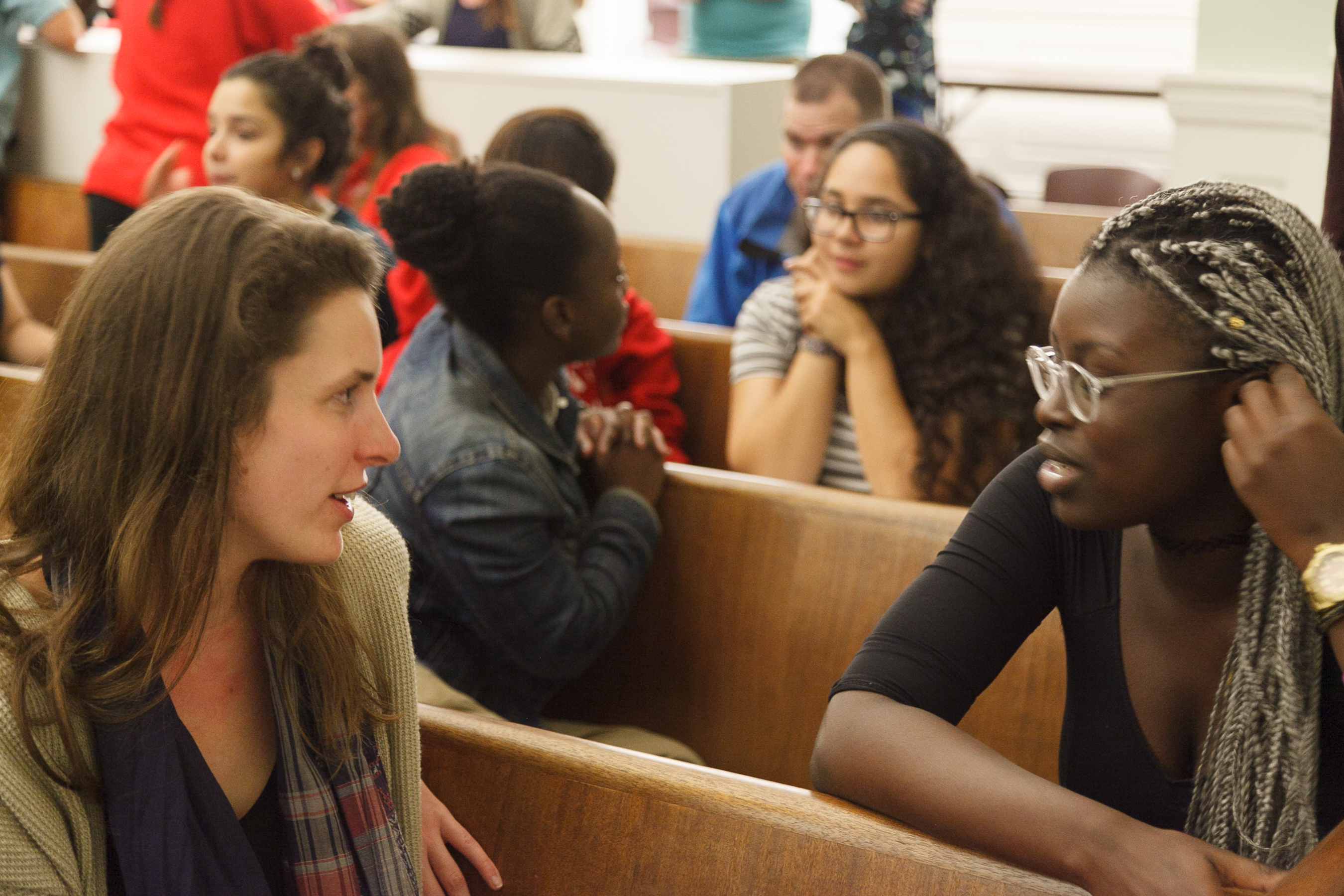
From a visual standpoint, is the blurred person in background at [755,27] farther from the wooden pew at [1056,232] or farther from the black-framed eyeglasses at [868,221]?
the black-framed eyeglasses at [868,221]

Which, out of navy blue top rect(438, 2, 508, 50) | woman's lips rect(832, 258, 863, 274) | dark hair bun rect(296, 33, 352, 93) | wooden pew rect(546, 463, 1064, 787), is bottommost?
wooden pew rect(546, 463, 1064, 787)

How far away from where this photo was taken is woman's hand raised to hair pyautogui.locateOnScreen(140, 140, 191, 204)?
11.1 ft

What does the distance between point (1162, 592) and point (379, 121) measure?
2.80m

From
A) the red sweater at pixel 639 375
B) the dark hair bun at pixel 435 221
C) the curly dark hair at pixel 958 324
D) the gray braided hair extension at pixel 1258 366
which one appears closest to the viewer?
the gray braided hair extension at pixel 1258 366

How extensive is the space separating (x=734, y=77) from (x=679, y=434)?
79.9 inches

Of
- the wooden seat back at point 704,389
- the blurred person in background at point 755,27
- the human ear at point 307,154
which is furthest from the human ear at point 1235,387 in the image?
the blurred person in background at point 755,27

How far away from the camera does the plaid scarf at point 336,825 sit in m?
1.10

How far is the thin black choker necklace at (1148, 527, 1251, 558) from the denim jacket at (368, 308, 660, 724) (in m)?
0.82

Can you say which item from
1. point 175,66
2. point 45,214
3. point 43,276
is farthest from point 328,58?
point 45,214

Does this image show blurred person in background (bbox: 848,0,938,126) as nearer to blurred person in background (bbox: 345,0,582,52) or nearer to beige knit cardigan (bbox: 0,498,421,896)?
blurred person in background (bbox: 345,0,582,52)

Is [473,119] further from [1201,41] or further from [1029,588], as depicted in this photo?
[1029,588]

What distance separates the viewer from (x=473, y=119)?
4.46 m

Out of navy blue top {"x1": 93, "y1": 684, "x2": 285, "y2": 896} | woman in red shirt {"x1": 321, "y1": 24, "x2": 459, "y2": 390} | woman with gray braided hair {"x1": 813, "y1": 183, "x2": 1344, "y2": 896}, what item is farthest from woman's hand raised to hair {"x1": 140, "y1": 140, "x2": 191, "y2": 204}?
woman with gray braided hair {"x1": 813, "y1": 183, "x2": 1344, "y2": 896}

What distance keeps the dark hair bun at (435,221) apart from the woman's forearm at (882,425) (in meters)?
0.71
